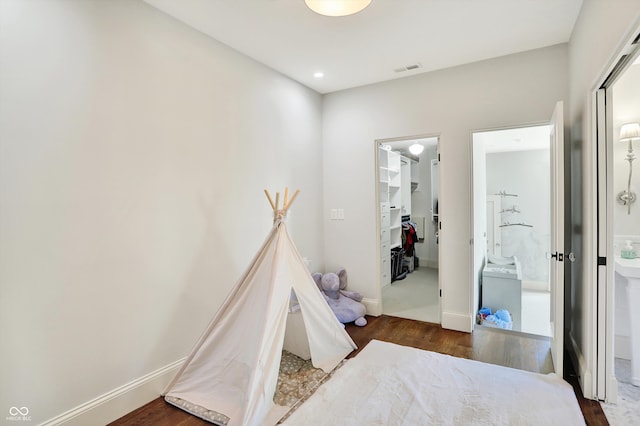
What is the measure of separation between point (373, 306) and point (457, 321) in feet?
2.99

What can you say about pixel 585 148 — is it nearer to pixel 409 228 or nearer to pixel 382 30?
pixel 382 30

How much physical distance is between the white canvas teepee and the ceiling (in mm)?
1437

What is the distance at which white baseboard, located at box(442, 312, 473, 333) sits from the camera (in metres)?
3.29

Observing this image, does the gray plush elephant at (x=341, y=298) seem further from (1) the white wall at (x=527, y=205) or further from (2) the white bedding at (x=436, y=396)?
(1) the white wall at (x=527, y=205)

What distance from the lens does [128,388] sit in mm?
2074

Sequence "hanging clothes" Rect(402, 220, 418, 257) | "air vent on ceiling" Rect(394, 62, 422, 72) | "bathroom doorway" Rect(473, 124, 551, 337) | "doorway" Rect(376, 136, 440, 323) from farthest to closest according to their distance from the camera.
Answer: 1. "hanging clothes" Rect(402, 220, 418, 257)
2. "bathroom doorway" Rect(473, 124, 551, 337)
3. "doorway" Rect(376, 136, 440, 323)
4. "air vent on ceiling" Rect(394, 62, 422, 72)

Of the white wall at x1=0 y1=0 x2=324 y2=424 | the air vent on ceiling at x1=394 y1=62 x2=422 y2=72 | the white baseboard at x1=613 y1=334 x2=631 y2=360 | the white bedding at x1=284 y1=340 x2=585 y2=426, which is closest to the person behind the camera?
the white wall at x1=0 y1=0 x2=324 y2=424

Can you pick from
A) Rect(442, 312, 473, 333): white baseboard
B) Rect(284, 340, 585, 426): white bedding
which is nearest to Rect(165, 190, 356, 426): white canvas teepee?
Rect(284, 340, 585, 426): white bedding

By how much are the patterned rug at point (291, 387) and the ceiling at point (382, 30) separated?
8.65 feet

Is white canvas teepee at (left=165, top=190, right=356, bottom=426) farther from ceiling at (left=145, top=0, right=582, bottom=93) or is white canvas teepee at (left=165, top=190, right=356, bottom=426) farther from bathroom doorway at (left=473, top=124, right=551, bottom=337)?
bathroom doorway at (left=473, top=124, right=551, bottom=337)

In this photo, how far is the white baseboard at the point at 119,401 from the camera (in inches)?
71.9

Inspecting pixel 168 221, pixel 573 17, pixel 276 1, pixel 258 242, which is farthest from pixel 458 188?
pixel 168 221

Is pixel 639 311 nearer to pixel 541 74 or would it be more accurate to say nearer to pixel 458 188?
pixel 458 188

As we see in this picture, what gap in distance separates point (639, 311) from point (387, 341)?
186cm
